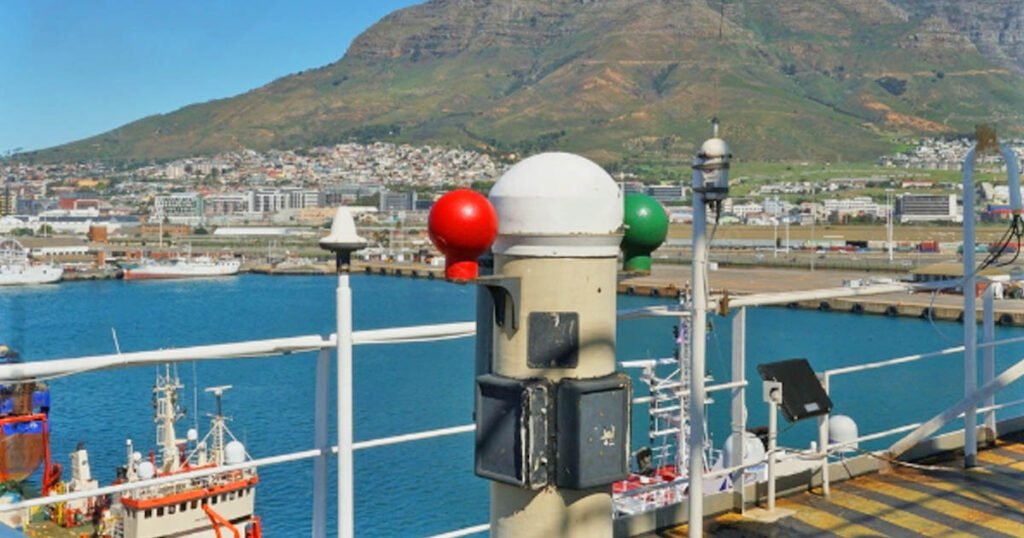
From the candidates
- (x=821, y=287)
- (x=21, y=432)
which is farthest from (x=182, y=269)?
(x=21, y=432)

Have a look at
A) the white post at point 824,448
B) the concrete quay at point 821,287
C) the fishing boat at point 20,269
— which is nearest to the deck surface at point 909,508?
the white post at point 824,448

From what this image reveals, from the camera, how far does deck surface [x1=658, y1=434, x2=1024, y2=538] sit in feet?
10.7

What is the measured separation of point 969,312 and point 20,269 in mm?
101235

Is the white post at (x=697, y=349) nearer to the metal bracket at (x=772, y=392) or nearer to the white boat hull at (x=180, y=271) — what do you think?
the metal bracket at (x=772, y=392)

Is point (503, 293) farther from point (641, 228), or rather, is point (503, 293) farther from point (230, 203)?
point (230, 203)

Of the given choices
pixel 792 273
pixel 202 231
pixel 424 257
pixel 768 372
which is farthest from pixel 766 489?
pixel 202 231

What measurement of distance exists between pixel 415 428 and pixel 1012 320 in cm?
3639

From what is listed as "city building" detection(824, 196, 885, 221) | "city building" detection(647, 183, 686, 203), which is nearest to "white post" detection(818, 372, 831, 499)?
"city building" detection(647, 183, 686, 203)

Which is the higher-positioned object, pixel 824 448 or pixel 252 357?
pixel 252 357

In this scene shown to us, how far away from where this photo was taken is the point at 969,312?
3979 mm

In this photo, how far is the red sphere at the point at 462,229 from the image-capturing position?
1925mm

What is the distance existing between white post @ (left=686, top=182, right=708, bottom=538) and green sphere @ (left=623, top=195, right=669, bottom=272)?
0.39 meters

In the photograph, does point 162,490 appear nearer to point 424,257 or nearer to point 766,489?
point 766,489

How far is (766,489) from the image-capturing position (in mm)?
3521
